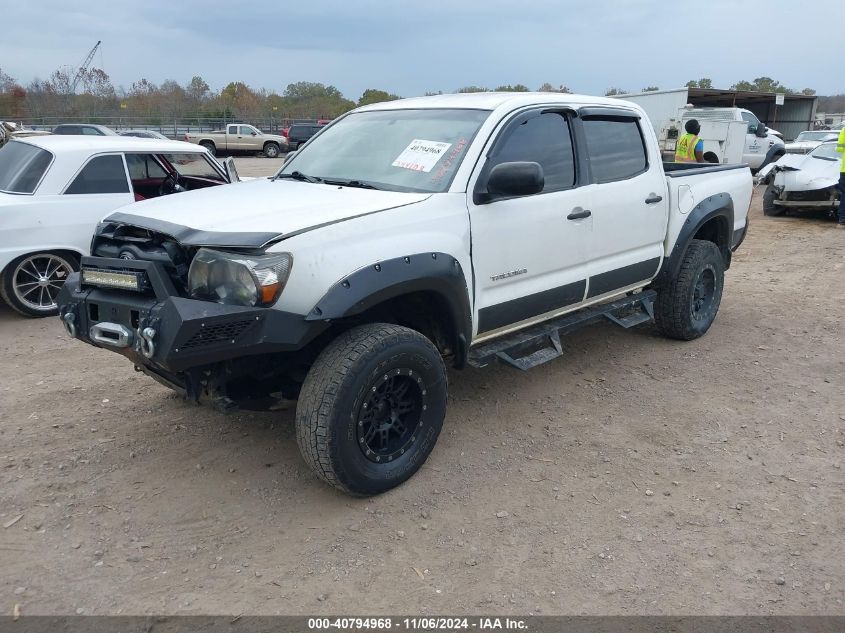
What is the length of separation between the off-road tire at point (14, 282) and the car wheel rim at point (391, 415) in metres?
3.90

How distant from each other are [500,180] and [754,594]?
220cm

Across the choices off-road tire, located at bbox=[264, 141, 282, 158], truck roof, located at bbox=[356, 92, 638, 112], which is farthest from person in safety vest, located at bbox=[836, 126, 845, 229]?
off-road tire, located at bbox=[264, 141, 282, 158]

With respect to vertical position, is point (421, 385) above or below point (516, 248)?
below

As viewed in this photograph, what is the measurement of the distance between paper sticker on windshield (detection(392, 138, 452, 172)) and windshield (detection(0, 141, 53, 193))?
4.06 metres

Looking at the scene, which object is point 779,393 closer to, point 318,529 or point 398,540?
point 398,540

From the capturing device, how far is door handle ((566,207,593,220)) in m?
4.20

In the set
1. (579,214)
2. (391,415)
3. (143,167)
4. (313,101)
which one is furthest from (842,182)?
(313,101)

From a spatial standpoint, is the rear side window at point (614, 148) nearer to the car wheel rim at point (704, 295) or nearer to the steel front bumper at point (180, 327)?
the car wheel rim at point (704, 295)

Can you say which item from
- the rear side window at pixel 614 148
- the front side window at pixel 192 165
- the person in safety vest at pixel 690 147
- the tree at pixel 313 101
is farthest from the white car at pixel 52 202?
the tree at pixel 313 101

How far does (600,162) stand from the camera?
454 centimetres

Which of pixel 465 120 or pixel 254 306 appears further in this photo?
pixel 465 120

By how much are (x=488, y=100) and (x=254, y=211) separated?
1.65 metres

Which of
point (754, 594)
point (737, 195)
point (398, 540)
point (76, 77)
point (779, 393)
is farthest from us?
point (76, 77)

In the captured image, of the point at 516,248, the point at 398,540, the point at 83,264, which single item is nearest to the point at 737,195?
the point at 516,248
